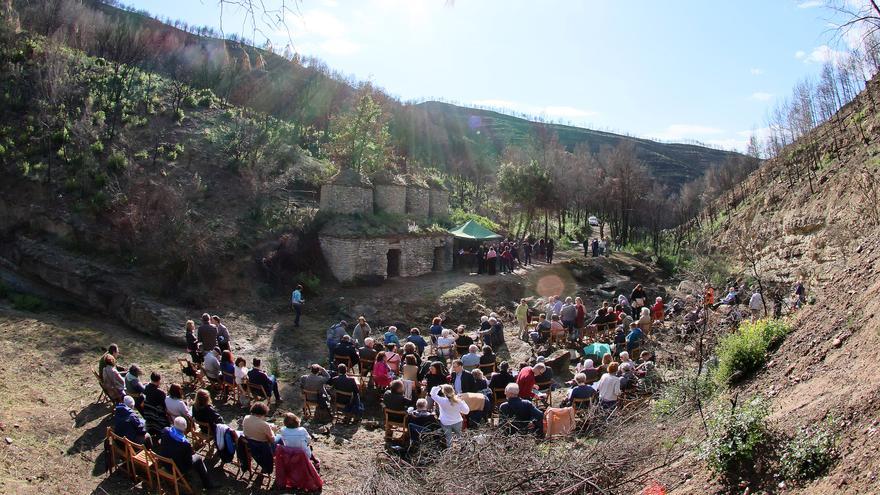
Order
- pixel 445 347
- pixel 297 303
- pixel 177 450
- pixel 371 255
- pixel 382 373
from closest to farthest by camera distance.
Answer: pixel 177 450, pixel 382 373, pixel 445 347, pixel 297 303, pixel 371 255

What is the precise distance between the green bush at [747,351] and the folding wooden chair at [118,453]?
7908 mm

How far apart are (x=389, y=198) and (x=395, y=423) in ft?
50.3

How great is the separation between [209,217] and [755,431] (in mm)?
18392

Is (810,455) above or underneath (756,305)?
above

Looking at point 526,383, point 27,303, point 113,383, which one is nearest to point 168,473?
point 113,383

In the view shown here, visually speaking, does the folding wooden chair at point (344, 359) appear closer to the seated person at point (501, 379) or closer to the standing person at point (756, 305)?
the seated person at point (501, 379)

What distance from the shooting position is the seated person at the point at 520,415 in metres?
7.96

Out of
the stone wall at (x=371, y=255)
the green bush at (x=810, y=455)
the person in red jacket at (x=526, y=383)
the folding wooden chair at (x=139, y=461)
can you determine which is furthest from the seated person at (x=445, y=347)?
the green bush at (x=810, y=455)

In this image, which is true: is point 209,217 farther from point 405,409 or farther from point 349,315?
point 405,409

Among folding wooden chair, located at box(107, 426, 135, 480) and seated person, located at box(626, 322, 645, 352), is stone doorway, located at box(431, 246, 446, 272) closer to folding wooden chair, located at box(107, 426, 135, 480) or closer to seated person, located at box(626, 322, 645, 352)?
seated person, located at box(626, 322, 645, 352)

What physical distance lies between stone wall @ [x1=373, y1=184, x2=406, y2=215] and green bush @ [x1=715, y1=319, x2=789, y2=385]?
16.4 m

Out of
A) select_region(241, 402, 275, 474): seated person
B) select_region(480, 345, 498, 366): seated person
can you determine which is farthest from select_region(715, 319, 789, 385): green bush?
select_region(241, 402, 275, 474): seated person

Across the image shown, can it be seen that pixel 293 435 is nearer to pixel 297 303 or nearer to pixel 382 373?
pixel 382 373

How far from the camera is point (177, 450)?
7.10 metres
